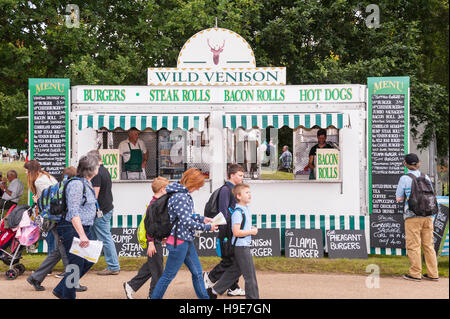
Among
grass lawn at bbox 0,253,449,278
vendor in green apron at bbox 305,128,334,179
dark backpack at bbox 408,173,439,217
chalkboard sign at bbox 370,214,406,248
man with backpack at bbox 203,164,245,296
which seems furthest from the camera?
vendor in green apron at bbox 305,128,334,179

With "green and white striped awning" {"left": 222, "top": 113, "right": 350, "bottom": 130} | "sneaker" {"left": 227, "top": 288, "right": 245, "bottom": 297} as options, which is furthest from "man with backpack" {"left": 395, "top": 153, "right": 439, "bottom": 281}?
"sneaker" {"left": 227, "top": 288, "right": 245, "bottom": 297}

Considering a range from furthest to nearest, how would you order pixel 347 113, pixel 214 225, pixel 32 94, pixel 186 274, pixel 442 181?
pixel 442 181
pixel 32 94
pixel 347 113
pixel 186 274
pixel 214 225

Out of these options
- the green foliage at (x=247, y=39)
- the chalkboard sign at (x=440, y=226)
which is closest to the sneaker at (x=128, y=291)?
the chalkboard sign at (x=440, y=226)

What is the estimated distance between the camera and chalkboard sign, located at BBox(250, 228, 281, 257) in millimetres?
9914

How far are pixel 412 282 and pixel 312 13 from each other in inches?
434

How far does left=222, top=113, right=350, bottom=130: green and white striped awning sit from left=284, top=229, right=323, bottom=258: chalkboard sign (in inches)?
70.8

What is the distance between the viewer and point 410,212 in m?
8.14

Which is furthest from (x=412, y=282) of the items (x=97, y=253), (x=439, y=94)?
(x=439, y=94)

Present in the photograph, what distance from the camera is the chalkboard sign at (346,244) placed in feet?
32.2

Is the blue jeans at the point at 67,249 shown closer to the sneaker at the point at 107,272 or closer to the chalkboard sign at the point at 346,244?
the sneaker at the point at 107,272

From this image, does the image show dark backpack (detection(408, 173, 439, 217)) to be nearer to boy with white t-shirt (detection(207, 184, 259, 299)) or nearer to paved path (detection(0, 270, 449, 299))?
paved path (detection(0, 270, 449, 299))

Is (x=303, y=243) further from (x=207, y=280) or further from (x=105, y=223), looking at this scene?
(x=105, y=223)

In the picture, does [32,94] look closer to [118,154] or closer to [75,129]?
[75,129]

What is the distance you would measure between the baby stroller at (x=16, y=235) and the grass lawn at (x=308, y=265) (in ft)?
2.03
